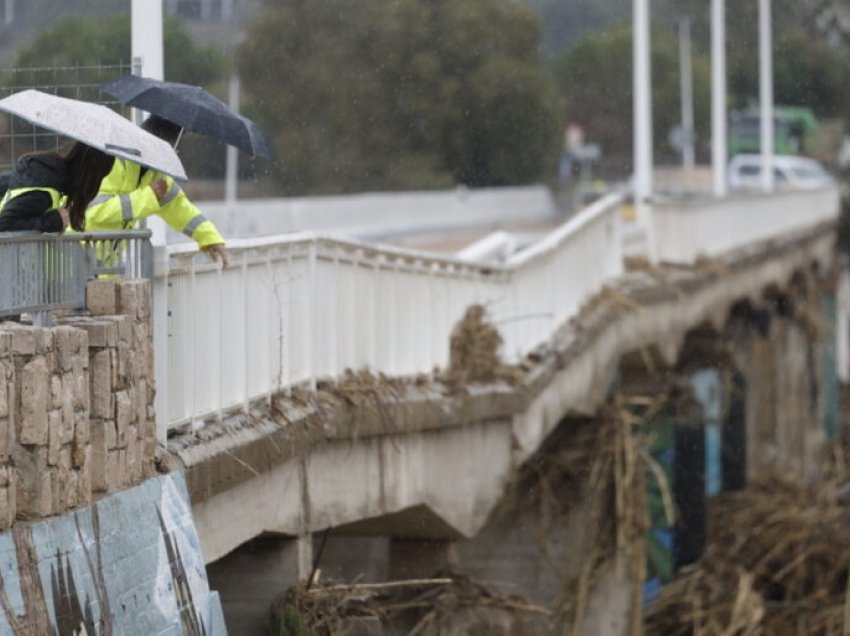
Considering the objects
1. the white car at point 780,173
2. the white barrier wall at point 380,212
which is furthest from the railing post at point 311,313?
the white car at point 780,173

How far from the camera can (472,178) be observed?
156ft

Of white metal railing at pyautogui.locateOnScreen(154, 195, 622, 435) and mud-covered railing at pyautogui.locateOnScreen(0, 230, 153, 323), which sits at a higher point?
mud-covered railing at pyautogui.locateOnScreen(0, 230, 153, 323)

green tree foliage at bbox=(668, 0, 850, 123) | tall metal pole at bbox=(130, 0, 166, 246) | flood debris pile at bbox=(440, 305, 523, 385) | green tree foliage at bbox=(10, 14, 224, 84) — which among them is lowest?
flood debris pile at bbox=(440, 305, 523, 385)

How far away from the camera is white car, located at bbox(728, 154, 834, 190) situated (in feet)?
191

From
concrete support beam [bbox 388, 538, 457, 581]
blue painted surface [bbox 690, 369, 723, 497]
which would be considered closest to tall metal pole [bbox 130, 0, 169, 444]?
concrete support beam [bbox 388, 538, 457, 581]

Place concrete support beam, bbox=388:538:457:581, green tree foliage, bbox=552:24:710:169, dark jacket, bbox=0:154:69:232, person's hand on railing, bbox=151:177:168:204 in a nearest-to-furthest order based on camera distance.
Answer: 1. dark jacket, bbox=0:154:69:232
2. person's hand on railing, bbox=151:177:168:204
3. concrete support beam, bbox=388:538:457:581
4. green tree foliage, bbox=552:24:710:169

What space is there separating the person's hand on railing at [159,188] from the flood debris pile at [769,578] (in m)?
12.1

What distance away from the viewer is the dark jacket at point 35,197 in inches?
301

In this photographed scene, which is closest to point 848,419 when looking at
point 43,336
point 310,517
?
point 310,517

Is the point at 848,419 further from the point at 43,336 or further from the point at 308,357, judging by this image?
the point at 43,336

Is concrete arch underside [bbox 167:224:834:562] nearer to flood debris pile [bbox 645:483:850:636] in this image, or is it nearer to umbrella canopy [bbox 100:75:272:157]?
umbrella canopy [bbox 100:75:272:157]

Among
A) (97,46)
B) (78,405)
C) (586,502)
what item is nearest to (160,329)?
(78,405)

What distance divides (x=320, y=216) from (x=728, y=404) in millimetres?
6470

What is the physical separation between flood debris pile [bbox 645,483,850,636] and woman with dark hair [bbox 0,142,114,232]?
12.8 meters
